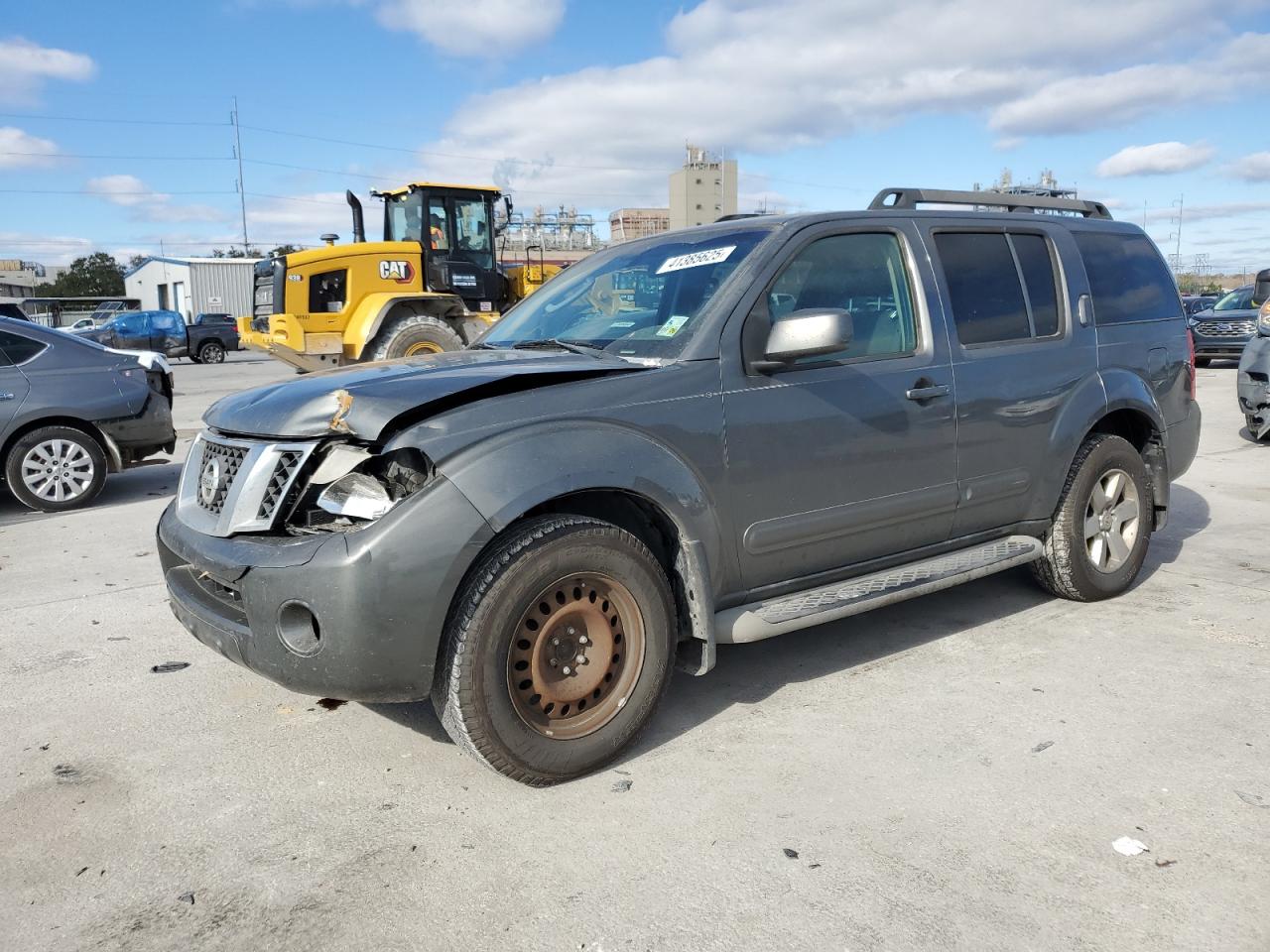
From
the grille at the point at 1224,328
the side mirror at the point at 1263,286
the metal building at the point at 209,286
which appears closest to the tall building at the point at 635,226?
the side mirror at the point at 1263,286

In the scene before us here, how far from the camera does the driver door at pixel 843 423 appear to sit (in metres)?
3.63

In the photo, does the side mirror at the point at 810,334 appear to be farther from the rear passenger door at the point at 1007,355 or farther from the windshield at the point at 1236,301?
the windshield at the point at 1236,301

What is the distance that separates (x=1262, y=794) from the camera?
3115 millimetres

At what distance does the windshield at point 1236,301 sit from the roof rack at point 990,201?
682 inches

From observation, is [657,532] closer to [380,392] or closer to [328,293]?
[380,392]

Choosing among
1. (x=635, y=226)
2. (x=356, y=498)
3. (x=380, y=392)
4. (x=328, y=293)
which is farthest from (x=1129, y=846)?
(x=635, y=226)

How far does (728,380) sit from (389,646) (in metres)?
1.49

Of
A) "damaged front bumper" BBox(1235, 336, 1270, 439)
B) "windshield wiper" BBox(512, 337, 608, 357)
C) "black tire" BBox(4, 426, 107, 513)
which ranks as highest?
"windshield wiper" BBox(512, 337, 608, 357)

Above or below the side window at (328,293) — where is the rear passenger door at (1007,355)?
below

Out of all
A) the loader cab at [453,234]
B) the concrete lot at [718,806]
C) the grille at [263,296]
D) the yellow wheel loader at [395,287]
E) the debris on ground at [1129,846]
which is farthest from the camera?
the grille at [263,296]

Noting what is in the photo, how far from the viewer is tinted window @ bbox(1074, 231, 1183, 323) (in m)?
5.05

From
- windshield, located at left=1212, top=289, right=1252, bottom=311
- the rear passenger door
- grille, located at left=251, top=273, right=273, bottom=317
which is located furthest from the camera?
windshield, located at left=1212, top=289, right=1252, bottom=311

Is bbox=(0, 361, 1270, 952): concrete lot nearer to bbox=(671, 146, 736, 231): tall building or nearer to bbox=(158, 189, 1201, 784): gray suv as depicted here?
bbox=(158, 189, 1201, 784): gray suv

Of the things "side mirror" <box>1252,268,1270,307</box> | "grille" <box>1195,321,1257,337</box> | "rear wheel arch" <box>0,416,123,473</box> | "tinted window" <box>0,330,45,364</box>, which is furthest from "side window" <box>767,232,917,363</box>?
"grille" <box>1195,321,1257,337</box>
